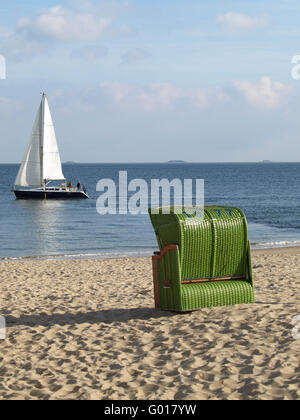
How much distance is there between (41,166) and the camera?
63531 mm

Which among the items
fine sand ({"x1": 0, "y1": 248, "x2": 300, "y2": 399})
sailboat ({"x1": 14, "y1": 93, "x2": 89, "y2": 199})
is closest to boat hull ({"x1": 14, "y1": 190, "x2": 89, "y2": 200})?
sailboat ({"x1": 14, "y1": 93, "x2": 89, "y2": 199})

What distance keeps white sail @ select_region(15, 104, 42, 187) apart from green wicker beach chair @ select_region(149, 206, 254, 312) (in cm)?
5636

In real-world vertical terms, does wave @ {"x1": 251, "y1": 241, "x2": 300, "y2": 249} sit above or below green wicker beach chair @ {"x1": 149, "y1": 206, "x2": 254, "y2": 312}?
below

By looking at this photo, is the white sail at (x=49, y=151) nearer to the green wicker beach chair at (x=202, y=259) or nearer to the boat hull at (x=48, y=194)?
the boat hull at (x=48, y=194)

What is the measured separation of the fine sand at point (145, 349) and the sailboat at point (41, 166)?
171 feet

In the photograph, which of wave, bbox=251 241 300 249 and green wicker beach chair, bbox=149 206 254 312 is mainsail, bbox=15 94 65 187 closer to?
wave, bbox=251 241 300 249

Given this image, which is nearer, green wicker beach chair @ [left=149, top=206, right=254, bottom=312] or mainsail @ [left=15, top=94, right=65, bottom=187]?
green wicker beach chair @ [left=149, top=206, right=254, bottom=312]

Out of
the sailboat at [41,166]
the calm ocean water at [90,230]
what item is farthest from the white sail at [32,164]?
the calm ocean water at [90,230]

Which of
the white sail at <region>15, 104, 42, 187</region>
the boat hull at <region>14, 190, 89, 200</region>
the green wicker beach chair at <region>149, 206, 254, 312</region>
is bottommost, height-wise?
the boat hull at <region>14, 190, 89, 200</region>

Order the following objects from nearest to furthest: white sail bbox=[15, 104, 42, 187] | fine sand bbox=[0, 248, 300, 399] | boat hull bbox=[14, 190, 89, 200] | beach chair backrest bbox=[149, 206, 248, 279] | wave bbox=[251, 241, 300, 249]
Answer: fine sand bbox=[0, 248, 300, 399]
beach chair backrest bbox=[149, 206, 248, 279]
wave bbox=[251, 241, 300, 249]
boat hull bbox=[14, 190, 89, 200]
white sail bbox=[15, 104, 42, 187]

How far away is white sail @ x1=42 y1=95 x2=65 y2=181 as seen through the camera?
63.7 m

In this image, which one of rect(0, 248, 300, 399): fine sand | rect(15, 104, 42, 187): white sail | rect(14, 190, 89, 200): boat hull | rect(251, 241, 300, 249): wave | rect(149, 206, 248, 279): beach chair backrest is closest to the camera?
rect(0, 248, 300, 399): fine sand

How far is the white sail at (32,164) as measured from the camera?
6366 cm

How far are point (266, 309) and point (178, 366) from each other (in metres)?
2.63
